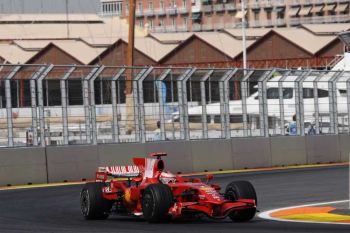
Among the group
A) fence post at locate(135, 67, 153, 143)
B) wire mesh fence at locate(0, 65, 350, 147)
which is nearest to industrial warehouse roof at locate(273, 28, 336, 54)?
wire mesh fence at locate(0, 65, 350, 147)

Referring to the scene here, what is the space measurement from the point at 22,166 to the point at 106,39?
69242mm

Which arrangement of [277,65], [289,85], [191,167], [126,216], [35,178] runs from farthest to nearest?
[277,65] < [289,85] < [191,167] < [35,178] < [126,216]

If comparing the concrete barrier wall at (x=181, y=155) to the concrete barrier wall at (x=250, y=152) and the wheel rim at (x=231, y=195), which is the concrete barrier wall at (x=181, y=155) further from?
the wheel rim at (x=231, y=195)

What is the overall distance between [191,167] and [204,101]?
1.59 meters

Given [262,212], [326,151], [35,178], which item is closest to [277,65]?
[326,151]

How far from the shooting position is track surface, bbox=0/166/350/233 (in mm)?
14336

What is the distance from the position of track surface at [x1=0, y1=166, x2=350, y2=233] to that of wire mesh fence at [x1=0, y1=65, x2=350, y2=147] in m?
1.83

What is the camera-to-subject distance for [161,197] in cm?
1469

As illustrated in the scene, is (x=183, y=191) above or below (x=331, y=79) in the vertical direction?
below

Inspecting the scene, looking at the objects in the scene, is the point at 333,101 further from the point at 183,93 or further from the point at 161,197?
the point at 161,197

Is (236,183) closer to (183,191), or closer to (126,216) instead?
(183,191)

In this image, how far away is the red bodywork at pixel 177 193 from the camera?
1473 cm

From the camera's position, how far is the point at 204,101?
26.9 metres

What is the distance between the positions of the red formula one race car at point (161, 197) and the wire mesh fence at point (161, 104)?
7522mm
